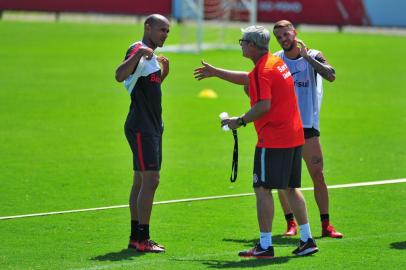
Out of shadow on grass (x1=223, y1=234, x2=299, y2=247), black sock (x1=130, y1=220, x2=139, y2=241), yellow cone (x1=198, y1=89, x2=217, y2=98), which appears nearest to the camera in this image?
black sock (x1=130, y1=220, x2=139, y2=241)

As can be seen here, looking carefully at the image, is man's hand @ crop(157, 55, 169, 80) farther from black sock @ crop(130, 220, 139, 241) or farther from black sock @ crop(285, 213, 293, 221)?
black sock @ crop(285, 213, 293, 221)

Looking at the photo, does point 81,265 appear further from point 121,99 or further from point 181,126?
point 121,99

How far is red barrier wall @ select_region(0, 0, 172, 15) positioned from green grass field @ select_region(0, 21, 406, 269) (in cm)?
1793

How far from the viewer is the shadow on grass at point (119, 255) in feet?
31.2

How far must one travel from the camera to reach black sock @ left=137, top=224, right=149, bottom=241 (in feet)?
32.6

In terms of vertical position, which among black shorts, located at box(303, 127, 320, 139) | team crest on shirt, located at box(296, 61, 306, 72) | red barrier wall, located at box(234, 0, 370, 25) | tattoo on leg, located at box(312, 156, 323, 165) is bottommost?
tattoo on leg, located at box(312, 156, 323, 165)

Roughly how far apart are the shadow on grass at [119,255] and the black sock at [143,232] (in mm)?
159

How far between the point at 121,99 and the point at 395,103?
21.2 ft

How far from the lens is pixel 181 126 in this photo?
64.0ft

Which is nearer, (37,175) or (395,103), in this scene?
(37,175)

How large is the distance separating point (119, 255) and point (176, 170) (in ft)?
17.6

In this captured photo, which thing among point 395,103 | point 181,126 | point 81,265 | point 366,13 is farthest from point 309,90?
point 366,13

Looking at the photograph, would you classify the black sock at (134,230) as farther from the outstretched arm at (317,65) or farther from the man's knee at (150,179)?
the outstretched arm at (317,65)

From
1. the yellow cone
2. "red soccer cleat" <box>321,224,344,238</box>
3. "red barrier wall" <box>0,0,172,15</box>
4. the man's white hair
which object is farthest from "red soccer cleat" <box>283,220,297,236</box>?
"red barrier wall" <box>0,0,172,15</box>
